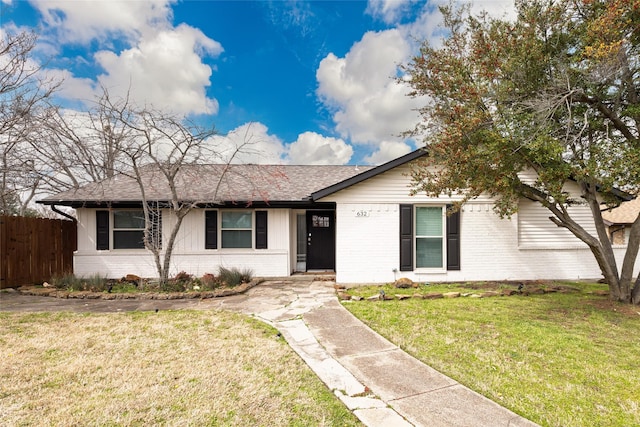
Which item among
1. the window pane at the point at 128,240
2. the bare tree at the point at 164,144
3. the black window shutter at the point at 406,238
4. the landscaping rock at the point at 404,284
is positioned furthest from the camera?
the window pane at the point at 128,240

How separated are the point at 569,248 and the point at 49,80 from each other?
1845cm

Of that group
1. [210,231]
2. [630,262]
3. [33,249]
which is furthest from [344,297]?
[33,249]

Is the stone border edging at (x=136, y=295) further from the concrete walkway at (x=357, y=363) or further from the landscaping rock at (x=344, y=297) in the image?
the landscaping rock at (x=344, y=297)

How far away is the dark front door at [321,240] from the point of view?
10977 mm

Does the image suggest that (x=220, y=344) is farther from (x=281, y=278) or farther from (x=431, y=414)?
(x=281, y=278)

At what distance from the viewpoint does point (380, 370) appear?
11.8 feet

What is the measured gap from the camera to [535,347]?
4.32 m

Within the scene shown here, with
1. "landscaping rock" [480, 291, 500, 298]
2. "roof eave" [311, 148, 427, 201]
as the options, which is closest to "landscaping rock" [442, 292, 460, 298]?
"landscaping rock" [480, 291, 500, 298]

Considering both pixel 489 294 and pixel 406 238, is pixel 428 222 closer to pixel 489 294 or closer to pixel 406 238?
pixel 406 238

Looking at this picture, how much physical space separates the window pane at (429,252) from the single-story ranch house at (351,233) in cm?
3

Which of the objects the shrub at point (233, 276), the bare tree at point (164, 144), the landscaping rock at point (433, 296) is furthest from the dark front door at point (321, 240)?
the landscaping rock at point (433, 296)

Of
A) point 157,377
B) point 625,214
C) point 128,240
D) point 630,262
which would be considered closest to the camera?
point 157,377

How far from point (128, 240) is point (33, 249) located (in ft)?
8.67

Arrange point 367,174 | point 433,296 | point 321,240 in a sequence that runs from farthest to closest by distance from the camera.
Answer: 1. point 321,240
2. point 367,174
3. point 433,296
